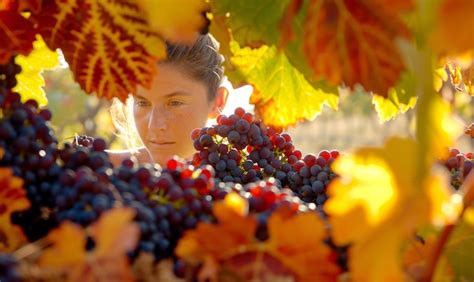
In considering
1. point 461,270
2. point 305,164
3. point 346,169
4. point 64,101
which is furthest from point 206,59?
point 64,101

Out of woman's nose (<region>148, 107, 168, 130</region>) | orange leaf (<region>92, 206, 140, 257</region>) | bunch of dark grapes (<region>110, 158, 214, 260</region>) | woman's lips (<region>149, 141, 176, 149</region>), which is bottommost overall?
orange leaf (<region>92, 206, 140, 257</region>)

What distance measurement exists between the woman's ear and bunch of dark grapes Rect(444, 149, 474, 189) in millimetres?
1628

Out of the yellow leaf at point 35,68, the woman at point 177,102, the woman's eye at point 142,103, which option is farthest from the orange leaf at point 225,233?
the woman's eye at point 142,103

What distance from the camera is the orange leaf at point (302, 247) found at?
445 millimetres

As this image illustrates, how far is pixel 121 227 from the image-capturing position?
0.40 m

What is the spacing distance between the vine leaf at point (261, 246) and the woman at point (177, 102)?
1672mm

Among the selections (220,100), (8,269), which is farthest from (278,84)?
(220,100)

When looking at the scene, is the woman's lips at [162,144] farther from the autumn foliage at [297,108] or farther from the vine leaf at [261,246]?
the vine leaf at [261,246]

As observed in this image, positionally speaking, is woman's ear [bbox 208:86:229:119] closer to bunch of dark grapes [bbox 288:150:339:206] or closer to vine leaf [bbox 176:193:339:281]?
bunch of dark grapes [bbox 288:150:339:206]

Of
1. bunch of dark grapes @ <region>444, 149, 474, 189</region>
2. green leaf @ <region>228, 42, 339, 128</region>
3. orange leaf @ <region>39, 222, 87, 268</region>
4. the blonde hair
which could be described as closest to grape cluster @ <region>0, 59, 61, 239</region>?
orange leaf @ <region>39, 222, 87, 268</region>

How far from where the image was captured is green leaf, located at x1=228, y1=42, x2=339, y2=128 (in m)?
0.73

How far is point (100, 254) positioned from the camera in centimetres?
40

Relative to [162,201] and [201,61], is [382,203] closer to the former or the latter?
[162,201]

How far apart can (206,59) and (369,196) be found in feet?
6.27
